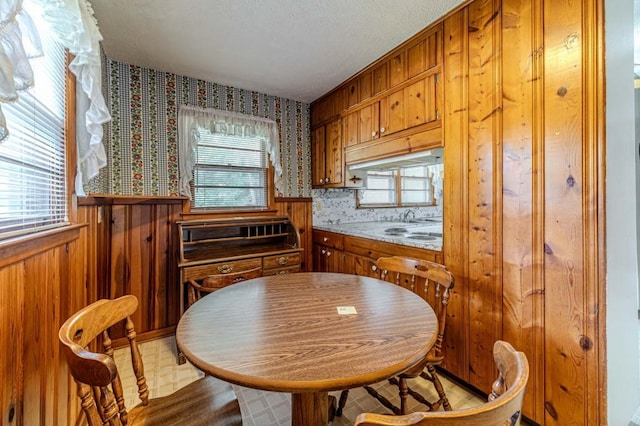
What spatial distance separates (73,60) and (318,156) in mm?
2287

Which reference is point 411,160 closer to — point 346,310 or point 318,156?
point 318,156

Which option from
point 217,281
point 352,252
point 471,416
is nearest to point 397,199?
point 352,252

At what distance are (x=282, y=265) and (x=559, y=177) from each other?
2.09m

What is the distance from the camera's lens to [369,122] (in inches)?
101

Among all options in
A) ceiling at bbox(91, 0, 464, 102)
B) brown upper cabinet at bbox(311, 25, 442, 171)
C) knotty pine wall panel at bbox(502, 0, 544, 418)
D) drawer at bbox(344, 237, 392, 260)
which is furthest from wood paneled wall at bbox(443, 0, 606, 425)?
drawer at bbox(344, 237, 392, 260)

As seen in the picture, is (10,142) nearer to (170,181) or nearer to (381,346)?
(381,346)

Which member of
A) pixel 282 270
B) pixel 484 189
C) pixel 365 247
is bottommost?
pixel 282 270

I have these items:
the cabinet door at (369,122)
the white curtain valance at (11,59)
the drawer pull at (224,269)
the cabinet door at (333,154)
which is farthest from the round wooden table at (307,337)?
the cabinet door at (333,154)

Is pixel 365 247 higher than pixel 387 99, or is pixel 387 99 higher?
pixel 387 99

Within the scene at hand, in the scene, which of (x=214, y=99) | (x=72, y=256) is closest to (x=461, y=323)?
(x=72, y=256)

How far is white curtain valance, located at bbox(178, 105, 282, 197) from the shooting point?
8.68 ft

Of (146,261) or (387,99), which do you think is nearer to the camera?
(387,99)

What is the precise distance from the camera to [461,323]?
71.1 inches

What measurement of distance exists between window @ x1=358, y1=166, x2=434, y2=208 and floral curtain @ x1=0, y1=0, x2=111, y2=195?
2.72 m
